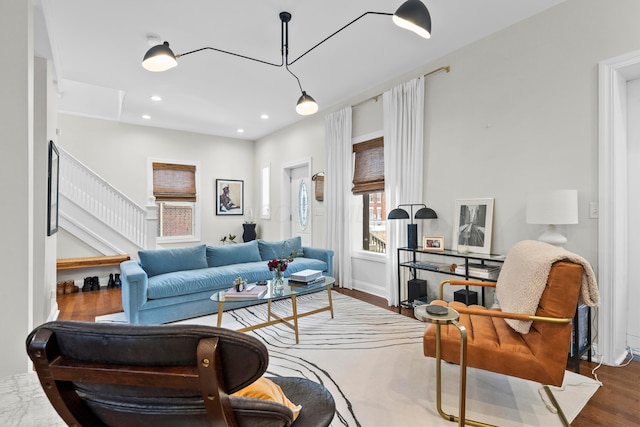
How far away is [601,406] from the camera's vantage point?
193 cm

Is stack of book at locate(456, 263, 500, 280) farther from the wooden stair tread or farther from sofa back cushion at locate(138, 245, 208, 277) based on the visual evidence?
the wooden stair tread

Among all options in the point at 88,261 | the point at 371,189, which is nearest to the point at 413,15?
the point at 371,189

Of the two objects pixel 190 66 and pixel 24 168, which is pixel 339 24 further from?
pixel 24 168

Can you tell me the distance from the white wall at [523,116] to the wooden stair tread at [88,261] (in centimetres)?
500

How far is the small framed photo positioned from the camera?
3523 mm

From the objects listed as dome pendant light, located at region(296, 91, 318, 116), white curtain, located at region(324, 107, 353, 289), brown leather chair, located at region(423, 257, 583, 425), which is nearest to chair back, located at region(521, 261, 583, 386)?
brown leather chair, located at region(423, 257, 583, 425)

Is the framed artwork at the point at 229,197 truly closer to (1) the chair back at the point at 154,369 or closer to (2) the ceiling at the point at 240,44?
(2) the ceiling at the point at 240,44

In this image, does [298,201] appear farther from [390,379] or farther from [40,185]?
[390,379]

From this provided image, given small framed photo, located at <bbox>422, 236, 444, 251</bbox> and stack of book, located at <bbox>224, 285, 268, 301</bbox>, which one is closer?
stack of book, located at <bbox>224, 285, 268, 301</bbox>

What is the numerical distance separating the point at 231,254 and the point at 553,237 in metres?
3.66

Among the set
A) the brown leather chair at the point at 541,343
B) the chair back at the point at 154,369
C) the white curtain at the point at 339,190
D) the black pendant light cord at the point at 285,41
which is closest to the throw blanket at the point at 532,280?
the brown leather chair at the point at 541,343

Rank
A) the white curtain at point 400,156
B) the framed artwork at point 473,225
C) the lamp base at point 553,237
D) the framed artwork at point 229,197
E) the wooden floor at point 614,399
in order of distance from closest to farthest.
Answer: the wooden floor at point 614,399, the lamp base at point 553,237, the framed artwork at point 473,225, the white curtain at point 400,156, the framed artwork at point 229,197

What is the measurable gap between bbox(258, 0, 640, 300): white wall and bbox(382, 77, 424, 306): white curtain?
0.39 ft

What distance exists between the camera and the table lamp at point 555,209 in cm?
242
